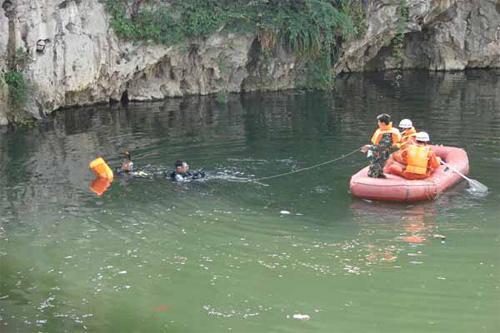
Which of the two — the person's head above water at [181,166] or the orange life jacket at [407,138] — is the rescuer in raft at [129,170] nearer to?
the person's head above water at [181,166]

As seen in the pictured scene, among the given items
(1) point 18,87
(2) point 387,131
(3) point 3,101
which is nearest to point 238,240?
(2) point 387,131

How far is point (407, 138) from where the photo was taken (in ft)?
52.1

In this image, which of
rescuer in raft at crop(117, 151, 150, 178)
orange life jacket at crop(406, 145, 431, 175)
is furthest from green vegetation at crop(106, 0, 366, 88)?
orange life jacket at crop(406, 145, 431, 175)

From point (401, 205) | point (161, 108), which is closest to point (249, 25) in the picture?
point (161, 108)

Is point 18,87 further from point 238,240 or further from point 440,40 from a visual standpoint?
point 440,40

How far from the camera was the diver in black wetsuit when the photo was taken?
15.9m

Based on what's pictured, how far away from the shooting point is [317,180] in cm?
1631

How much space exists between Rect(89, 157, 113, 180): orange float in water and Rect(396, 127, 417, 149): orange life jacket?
19.9 ft

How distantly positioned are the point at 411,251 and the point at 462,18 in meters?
23.3

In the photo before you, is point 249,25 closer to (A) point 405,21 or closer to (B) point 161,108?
(B) point 161,108

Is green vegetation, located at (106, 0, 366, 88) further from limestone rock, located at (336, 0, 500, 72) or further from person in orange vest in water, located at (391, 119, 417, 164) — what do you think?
person in orange vest in water, located at (391, 119, 417, 164)

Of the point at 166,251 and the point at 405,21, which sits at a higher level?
the point at 405,21

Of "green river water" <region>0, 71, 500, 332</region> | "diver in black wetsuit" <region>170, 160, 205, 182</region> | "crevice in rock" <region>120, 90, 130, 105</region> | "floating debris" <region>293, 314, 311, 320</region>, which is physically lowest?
"floating debris" <region>293, 314, 311, 320</region>

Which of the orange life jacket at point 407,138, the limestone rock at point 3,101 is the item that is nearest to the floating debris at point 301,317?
the orange life jacket at point 407,138
